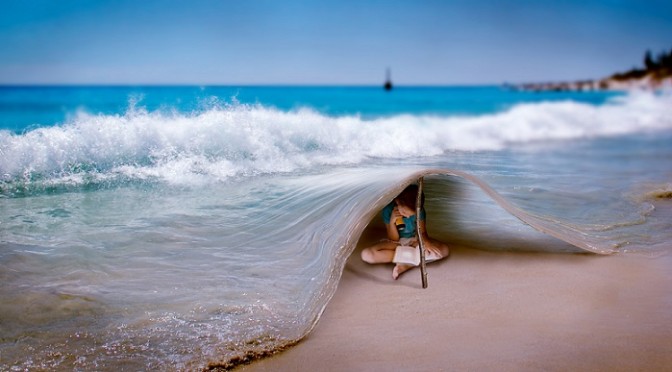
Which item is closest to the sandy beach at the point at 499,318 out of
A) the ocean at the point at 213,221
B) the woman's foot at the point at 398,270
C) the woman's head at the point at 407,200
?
the woman's foot at the point at 398,270

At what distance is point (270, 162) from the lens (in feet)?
21.1

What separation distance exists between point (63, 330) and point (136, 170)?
3495 millimetres

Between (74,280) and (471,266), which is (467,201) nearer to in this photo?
(471,266)

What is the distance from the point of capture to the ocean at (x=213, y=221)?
2.42 m

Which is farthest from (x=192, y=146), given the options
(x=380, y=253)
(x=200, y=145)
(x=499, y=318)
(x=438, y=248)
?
(x=499, y=318)

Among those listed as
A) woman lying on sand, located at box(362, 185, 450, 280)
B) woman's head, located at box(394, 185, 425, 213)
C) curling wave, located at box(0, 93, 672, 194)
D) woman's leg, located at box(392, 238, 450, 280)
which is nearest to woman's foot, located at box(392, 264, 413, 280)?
woman's leg, located at box(392, 238, 450, 280)

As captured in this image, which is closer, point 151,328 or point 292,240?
point 151,328

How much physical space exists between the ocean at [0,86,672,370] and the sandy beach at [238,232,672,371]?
18cm

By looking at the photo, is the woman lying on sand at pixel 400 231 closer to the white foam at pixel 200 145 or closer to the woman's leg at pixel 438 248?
the woman's leg at pixel 438 248

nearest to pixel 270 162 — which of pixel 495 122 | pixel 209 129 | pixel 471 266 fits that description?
pixel 209 129

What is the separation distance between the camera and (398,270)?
3174 mm

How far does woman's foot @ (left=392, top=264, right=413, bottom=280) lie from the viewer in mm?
3141

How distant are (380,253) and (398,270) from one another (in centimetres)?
22

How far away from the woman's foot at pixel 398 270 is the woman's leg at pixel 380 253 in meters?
0.12
